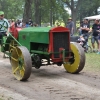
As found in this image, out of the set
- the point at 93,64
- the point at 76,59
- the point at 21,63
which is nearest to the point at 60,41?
the point at 76,59

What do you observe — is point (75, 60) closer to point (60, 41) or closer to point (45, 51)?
point (60, 41)

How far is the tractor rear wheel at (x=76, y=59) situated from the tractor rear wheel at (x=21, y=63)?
1582 mm

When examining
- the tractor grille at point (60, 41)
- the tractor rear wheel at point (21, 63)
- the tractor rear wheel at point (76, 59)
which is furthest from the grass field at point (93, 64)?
the tractor rear wheel at point (21, 63)

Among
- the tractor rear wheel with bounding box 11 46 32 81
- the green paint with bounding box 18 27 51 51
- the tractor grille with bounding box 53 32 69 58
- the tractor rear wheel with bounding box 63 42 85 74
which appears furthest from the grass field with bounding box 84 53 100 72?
the tractor rear wheel with bounding box 11 46 32 81

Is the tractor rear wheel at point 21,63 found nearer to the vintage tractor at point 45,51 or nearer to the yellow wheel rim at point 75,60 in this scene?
the vintage tractor at point 45,51

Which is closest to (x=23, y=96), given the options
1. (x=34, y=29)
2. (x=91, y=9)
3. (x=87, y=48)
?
(x=34, y=29)

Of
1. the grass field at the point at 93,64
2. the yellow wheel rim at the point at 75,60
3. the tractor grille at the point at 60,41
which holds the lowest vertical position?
the grass field at the point at 93,64

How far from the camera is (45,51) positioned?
9.24 metres

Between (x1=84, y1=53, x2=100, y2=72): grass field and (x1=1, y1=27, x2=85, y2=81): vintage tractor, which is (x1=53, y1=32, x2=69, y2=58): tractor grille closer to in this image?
(x1=1, y1=27, x2=85, y2=81): vintage tractor

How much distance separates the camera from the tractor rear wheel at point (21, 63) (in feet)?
27.8

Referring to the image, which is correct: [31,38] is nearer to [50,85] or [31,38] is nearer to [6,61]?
[50,85]

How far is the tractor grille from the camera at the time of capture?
Answer: 906 centimetres

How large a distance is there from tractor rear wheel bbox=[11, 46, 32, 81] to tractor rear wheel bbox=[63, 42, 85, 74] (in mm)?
1582

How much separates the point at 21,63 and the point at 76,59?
1.72 meters
